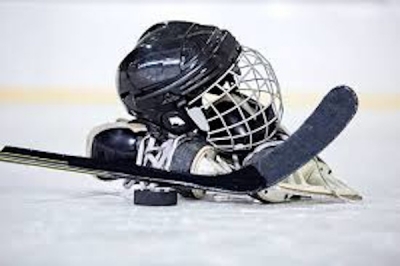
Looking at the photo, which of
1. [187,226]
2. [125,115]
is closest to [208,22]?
[125,115]

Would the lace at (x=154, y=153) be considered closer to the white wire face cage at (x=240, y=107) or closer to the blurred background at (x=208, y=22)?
the white wire face cage at (x=240, y=107)

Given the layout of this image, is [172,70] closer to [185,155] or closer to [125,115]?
[185,155]

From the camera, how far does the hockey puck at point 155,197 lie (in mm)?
1108

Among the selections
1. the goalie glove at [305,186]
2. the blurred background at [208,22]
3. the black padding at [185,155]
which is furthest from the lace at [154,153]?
the blurred background at [208,22]

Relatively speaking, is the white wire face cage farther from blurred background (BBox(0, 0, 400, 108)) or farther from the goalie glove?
blurred background (BBox(0, 0, 400, 108))

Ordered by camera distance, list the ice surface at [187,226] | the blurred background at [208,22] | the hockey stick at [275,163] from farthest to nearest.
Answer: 1. the blurred background at [208,22]
2. the hockey stick at [275,163]
3. the ice surface at [187,226]

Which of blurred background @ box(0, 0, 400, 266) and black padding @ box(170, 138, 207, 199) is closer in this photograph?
blurred background @ box(0, 0, 400, 266)

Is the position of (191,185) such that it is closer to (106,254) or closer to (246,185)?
(246,185)

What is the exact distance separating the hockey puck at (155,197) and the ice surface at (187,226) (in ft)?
0.06

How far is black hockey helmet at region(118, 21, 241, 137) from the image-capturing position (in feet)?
3.58

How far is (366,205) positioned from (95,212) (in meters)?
0.38

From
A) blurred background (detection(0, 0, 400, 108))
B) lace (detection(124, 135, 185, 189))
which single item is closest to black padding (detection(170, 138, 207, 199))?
lace (detection(124, 135, 185, 189))

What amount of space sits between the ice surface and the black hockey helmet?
0.13 m

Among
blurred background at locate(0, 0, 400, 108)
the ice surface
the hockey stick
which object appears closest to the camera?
the ice surface
